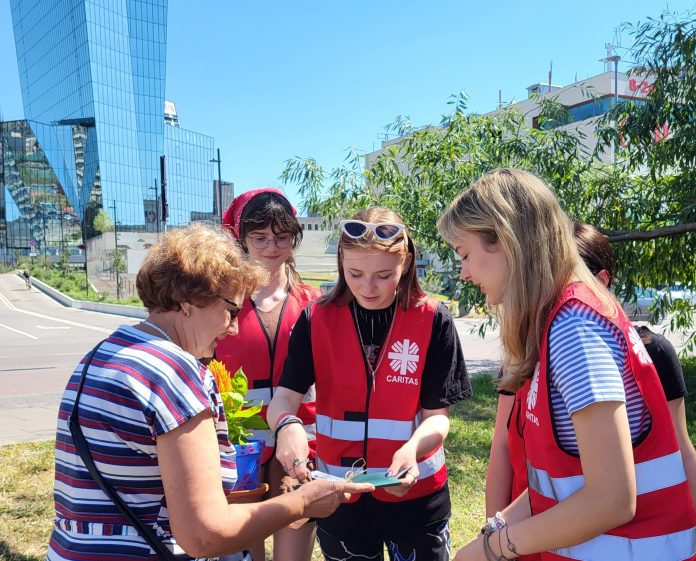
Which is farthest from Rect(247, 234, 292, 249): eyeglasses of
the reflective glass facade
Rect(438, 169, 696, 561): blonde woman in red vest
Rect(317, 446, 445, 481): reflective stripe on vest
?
the reflective glass facade

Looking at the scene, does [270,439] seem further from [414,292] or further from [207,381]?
[207,381]

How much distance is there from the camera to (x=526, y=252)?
4.83 ft

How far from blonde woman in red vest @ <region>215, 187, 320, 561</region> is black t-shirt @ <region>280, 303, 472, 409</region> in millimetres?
343

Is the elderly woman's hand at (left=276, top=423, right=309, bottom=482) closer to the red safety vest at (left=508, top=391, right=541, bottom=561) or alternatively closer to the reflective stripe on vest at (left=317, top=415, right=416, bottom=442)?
the reflective stripe on vest at (left=317, top=415, right=416, bottom=442)

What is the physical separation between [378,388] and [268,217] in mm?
1072

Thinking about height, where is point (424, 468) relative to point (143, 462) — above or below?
below

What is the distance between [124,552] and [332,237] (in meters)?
6.72

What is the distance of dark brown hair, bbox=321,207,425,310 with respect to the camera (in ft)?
7.64

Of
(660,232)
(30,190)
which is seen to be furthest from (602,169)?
(30,190)

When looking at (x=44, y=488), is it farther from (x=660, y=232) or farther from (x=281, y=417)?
(x=660, y=232)

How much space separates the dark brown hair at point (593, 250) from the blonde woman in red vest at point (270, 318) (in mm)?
1318

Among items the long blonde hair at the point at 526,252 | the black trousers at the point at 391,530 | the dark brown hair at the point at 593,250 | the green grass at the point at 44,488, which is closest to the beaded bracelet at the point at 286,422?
the black trousers at the point at 391,530

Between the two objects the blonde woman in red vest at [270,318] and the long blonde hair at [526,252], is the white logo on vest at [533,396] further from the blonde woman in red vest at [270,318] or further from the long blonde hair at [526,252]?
the blonde woman in red vest at [270,318]

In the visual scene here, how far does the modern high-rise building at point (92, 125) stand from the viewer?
263ft
